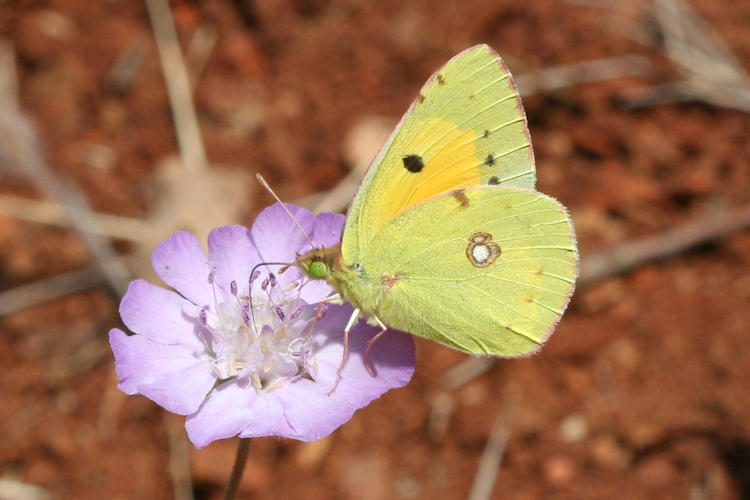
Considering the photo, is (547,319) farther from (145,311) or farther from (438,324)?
(145,311)

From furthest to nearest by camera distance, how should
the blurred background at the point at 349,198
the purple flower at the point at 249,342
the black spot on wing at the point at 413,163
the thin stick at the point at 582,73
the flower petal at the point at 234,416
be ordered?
the thin stick at the point at 582,73 < the blurred background at the point at 349,198 < the black spot on wing at the point at 413,163 < the purple flower at the point at 249,342 < the flower petal at the point at 234,416

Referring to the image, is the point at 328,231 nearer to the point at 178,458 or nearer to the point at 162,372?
the point at 162,372

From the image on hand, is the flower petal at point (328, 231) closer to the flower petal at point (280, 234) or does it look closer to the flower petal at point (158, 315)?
the flower petal at point (280, 234)

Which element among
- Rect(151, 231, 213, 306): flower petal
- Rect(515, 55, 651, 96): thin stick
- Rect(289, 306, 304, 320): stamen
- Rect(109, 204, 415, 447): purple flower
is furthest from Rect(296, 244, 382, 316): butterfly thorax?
Rect(515, 55, 651, 96): thin stick

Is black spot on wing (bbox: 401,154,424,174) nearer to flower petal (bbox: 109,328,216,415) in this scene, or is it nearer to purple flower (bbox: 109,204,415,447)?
purple flower (bbox: 109,204,415,447)

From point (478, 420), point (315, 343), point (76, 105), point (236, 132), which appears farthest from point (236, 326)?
point (76, 105)

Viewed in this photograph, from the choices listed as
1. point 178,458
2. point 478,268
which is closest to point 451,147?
point 478,268

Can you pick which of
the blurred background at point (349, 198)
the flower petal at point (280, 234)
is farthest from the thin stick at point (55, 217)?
the flower petal at point (280, 234)
